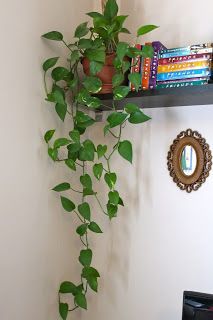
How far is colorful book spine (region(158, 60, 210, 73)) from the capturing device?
1.38m

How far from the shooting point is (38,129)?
1.53m

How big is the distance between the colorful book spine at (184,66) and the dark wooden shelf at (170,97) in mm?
86

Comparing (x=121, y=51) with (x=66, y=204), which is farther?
(x=66, y=204)

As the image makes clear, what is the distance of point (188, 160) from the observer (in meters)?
1.59

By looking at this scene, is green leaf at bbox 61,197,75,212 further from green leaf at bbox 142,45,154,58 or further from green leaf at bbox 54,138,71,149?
green leaf at bbox 142,45,154,58

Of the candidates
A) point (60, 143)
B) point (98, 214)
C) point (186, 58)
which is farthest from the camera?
point (98, 214)

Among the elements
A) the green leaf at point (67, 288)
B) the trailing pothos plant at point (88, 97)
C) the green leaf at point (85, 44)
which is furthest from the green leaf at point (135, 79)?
the green leaf at point (67, 288)

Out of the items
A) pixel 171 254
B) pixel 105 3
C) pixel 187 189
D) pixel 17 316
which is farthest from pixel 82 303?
pixel 105 3

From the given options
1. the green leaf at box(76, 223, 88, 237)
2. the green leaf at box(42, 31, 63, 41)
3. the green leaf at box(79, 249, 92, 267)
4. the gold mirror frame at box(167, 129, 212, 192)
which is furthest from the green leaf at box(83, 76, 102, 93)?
the green leaf at box(79, 249, 92, 267)

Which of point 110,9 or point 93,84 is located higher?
point 110,9

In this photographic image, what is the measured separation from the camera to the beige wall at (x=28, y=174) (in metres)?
1.37

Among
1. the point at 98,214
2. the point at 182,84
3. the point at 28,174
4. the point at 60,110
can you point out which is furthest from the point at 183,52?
the point at 98,214

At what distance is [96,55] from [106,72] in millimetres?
115

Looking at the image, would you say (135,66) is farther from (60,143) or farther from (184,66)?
(60,143)
